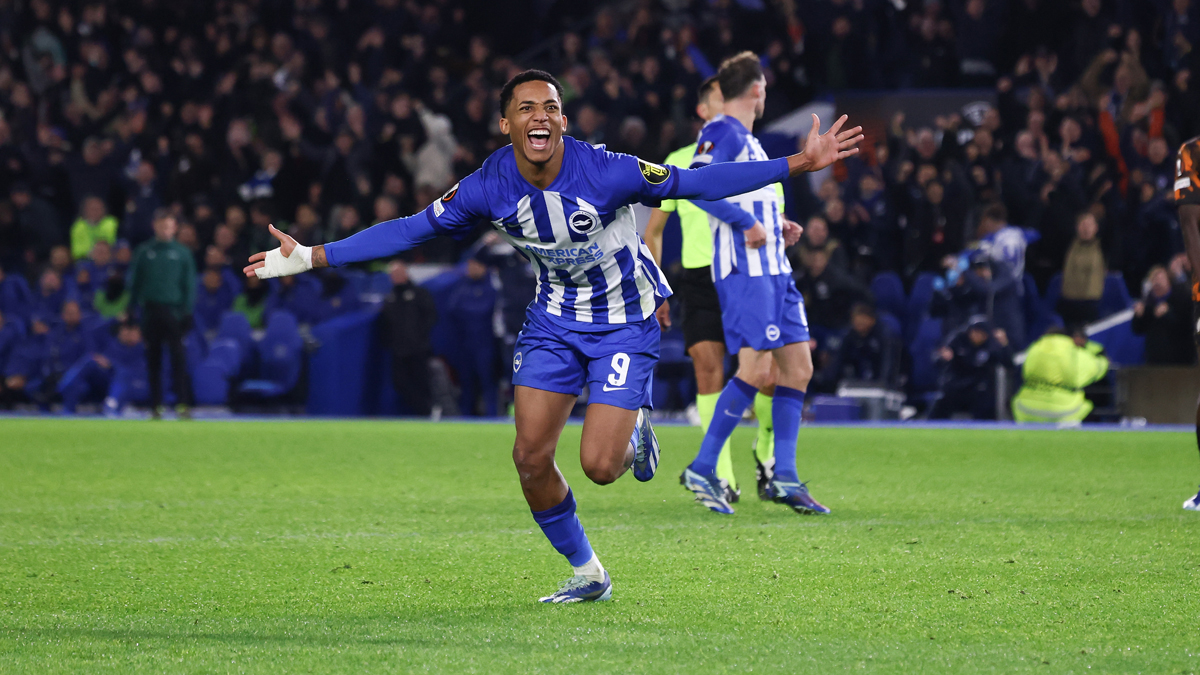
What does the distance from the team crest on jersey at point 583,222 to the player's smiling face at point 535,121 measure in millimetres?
205

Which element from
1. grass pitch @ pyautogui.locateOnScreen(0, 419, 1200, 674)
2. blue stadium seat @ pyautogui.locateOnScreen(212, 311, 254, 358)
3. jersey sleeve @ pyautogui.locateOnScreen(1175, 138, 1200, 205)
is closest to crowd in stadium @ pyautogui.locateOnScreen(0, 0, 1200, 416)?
blue stadium seat @ pyautogui.locateOnScreen(212, 311, 254, 358)

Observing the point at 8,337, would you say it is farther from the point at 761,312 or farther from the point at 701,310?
the point at 761,312

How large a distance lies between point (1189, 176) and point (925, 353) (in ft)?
26.5

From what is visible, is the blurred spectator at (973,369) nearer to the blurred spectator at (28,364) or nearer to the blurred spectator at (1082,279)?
the blurred spectator at (1082,279)

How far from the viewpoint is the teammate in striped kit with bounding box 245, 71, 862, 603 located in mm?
4879

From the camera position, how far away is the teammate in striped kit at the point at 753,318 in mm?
7426

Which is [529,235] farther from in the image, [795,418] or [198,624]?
[795,418]

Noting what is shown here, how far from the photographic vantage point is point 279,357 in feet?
56.9

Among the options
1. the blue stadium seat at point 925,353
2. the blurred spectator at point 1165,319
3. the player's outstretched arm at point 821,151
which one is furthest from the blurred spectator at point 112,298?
the player's outstretched arm at point 821,151

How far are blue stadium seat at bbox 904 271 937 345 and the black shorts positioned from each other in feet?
24.7

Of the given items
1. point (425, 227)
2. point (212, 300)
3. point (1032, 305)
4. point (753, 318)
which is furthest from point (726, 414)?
point (212, 300)

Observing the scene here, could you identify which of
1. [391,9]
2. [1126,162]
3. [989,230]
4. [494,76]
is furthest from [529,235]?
[391,9]

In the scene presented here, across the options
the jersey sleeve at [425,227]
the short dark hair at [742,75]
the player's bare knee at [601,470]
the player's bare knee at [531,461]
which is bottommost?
the player's bare knee at [601,470]

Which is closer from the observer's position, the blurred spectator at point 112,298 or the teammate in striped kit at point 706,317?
the teammate in striped kit at point 706,317
